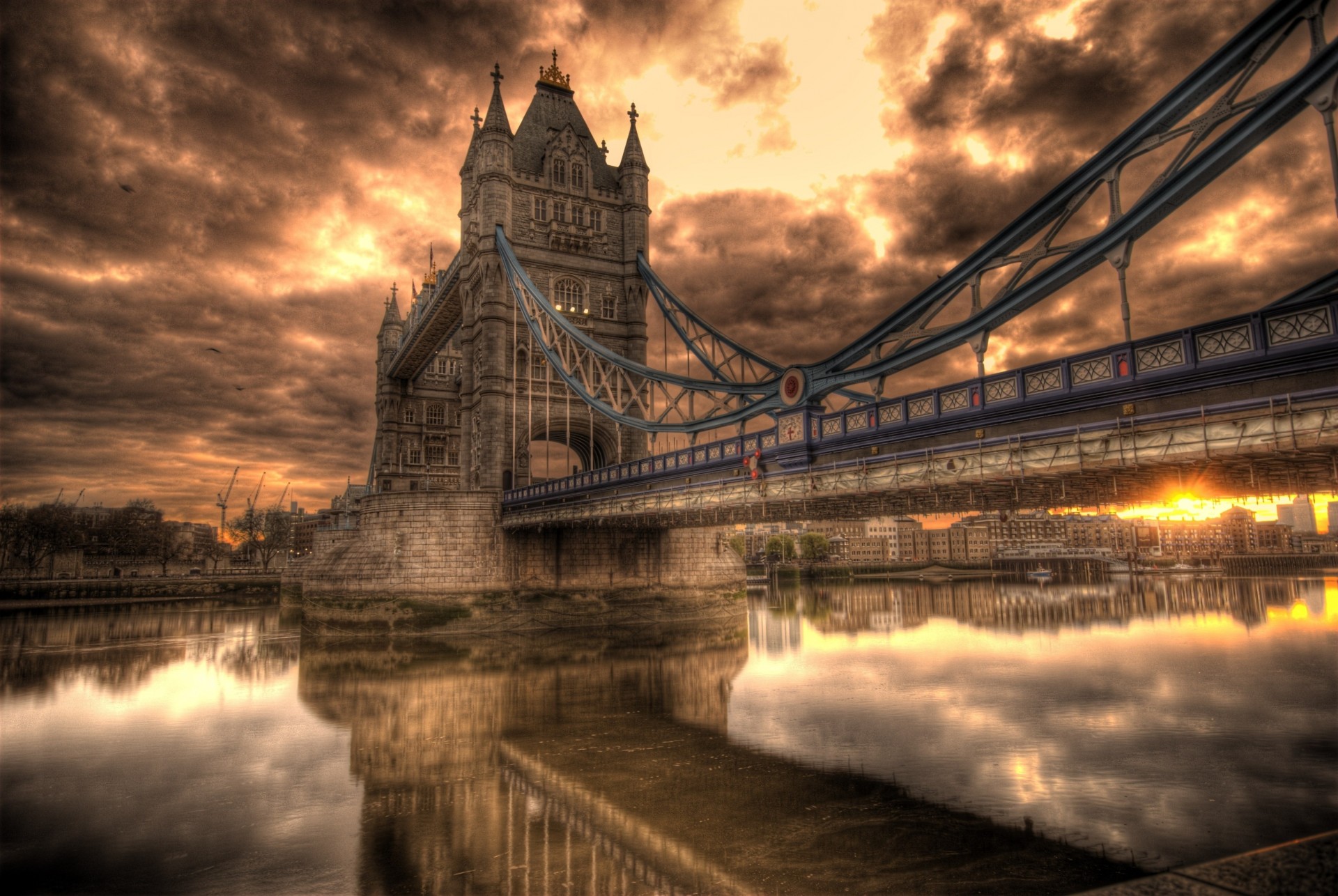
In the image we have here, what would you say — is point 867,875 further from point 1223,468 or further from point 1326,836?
point 1223,468

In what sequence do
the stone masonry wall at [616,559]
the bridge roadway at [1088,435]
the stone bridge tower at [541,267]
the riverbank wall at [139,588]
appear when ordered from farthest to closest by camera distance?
the riverbank wall at [139,588], the stone bridge tower at [541,267], the stone masonry wall at [616,559], the bridge roadway at [1088,435]

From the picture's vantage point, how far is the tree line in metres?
61.2

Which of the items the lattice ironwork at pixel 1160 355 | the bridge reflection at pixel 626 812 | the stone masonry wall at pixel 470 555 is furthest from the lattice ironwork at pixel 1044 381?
the stone masonry wall at pixel 470 555

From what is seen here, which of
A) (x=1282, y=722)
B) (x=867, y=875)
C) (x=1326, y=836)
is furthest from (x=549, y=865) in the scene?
(x=1282, y=722)

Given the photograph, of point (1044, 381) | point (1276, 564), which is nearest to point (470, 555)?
point (1044, 381)

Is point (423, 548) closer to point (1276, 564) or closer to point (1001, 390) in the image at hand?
point (1001, 390)

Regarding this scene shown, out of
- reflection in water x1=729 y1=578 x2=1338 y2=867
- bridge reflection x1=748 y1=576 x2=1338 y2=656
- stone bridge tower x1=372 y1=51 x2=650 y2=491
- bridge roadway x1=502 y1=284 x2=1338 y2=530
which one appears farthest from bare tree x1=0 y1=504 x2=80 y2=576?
bridge roadway x1=502 y1=284 x2=1338 y2=530

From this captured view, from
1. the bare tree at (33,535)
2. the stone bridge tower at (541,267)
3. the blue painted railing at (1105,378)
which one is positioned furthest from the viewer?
the bare tree at (33,535)

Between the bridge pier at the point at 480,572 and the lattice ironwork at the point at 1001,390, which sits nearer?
the lattice ironwork at the point at 1001,390

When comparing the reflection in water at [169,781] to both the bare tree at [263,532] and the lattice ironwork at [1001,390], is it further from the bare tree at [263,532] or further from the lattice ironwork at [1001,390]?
the bare tree at [263,532]

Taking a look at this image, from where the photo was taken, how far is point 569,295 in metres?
38.3

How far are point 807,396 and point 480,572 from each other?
61.5ft

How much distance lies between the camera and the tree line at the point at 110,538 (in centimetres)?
6116

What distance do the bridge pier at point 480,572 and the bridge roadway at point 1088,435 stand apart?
13342mm
